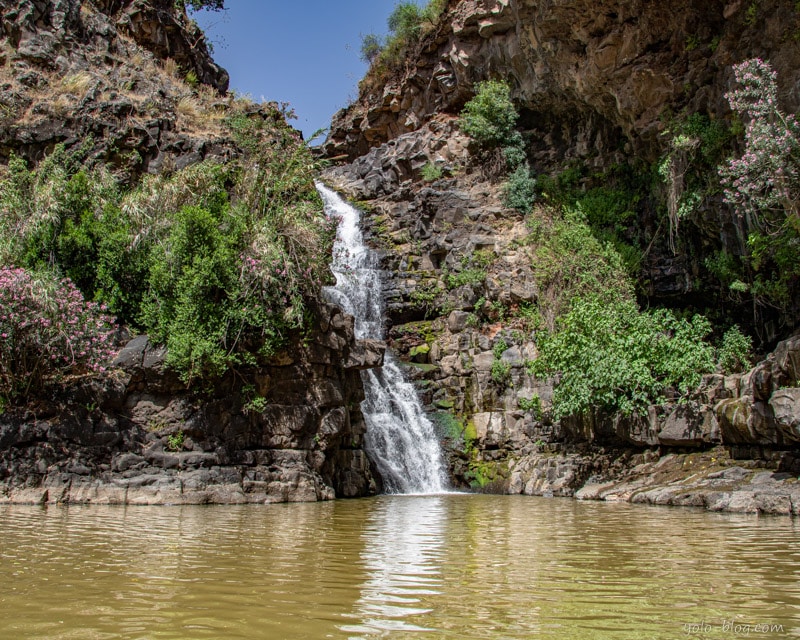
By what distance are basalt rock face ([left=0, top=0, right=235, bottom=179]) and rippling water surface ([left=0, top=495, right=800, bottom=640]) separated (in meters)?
14.7

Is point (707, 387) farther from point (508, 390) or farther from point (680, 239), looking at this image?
point (680, 239)

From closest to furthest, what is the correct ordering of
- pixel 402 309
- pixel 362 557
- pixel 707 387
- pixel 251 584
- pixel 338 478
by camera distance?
pixel 251 584 → pixel 362 557 → pixel 707 387 → pixel 338 478 → pixel 402 309

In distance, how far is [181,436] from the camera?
1433cm

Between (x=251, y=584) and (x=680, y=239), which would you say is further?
(x=680, y=239)

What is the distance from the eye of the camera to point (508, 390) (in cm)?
2142

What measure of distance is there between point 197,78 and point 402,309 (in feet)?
45.1

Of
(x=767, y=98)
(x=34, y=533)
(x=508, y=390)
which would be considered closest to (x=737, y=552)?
(x=34, y=533)

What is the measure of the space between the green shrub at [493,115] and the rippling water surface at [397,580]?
23.2 m

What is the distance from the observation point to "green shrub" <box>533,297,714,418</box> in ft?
53.6

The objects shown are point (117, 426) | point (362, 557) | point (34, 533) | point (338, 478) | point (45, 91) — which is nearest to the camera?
point (362, 557)

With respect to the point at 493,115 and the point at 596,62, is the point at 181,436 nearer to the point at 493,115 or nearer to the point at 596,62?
the point at 596,62

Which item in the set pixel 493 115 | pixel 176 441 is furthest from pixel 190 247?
pixel 493 115

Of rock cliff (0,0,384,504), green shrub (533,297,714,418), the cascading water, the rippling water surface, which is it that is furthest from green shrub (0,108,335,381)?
green shrub (533,297,714,418)

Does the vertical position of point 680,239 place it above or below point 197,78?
below
